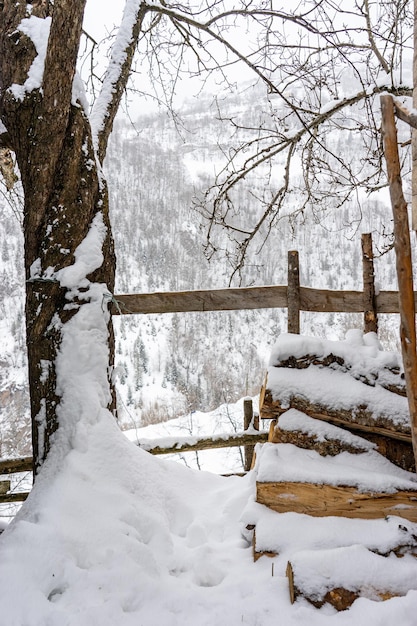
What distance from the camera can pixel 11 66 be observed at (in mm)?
2553

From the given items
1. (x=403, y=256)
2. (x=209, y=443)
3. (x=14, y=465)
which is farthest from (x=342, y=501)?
(x=14, y=465)

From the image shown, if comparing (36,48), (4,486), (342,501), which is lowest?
(4,486)

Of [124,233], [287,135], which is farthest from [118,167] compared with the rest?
[287,135]

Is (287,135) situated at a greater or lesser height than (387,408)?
greater

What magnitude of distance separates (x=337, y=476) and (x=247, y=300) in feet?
7.17

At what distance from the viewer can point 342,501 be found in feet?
6.93

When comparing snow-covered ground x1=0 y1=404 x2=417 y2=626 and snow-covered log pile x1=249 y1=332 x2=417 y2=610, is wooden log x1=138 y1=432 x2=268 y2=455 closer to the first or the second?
snow-covered ground x1=0 y1=404 x2=417 y2=626

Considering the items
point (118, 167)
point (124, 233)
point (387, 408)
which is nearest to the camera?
point (387, 408)

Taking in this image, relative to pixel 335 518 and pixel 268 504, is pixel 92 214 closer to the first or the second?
pixel 268 504

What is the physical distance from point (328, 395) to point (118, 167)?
363 ft

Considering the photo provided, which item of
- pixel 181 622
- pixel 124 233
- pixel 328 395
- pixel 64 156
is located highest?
pixel 124 233

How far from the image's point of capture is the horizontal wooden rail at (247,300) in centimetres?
400

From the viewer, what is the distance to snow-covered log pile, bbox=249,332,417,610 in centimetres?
181

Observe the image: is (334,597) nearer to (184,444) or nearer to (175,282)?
(184,444)
